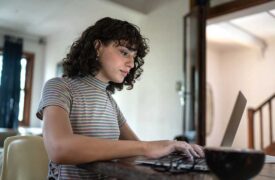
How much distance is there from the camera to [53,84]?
37.6 inches

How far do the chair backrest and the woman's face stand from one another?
1.36 ft

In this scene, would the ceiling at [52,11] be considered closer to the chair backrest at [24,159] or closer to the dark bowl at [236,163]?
the chair backrest at [24,159]

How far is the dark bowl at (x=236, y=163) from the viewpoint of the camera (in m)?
0.49

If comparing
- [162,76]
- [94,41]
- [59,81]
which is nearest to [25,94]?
[162,76]

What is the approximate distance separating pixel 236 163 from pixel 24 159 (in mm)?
953

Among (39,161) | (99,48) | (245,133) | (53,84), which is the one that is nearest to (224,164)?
(53,84)

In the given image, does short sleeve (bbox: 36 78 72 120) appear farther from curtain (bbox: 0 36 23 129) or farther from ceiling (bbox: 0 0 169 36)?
curtain (bbox: 0 36 23 129)

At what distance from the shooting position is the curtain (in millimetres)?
5594

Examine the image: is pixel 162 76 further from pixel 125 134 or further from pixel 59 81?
pixel 59 81

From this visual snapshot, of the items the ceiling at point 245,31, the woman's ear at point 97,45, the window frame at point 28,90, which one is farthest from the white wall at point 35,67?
the woman's ear at point 97,45

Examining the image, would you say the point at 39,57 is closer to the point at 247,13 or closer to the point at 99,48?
the point at 247,13

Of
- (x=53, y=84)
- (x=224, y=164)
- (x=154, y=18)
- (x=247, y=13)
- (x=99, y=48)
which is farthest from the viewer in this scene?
(x=154, y=18)

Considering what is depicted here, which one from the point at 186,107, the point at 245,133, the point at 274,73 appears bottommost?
the point at 245,133

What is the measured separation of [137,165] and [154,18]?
130 inches
